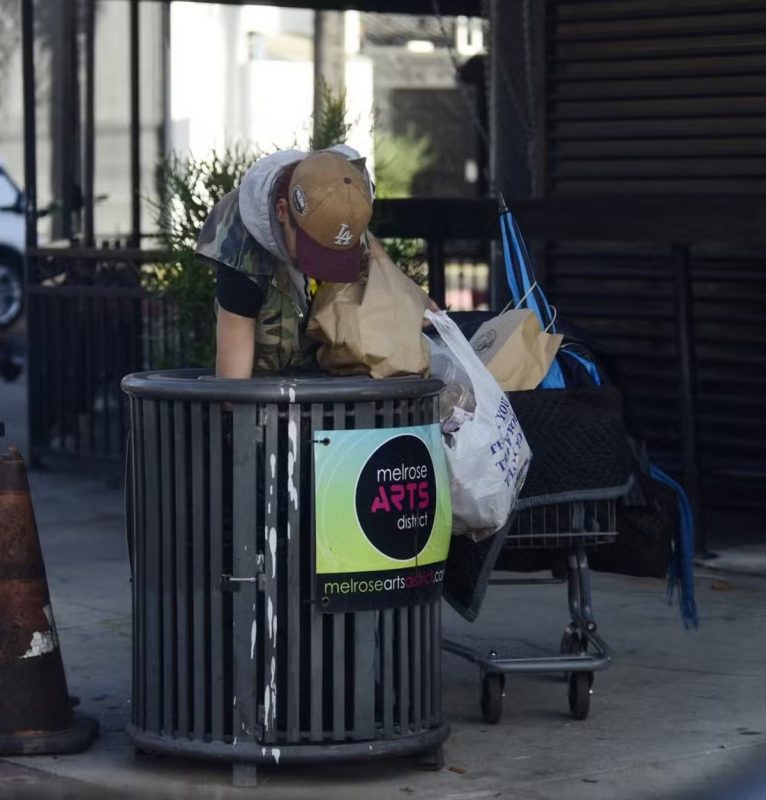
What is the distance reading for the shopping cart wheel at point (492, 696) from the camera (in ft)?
17.4

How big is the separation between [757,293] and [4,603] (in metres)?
4.34

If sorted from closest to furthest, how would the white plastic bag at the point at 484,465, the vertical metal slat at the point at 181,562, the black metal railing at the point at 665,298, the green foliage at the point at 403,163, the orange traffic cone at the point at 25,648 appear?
the vertical metal slat at the point at 181,562 → the white plastic bag at the point at 484,465 → the orange traffic cone at the point at 25,648 → the black metal railing at the point at 665,298 → the green foliage at the point at 403,163

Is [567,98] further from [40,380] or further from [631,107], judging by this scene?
[40,380]

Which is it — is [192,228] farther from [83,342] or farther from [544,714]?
[544,714]

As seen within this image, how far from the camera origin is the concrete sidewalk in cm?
475

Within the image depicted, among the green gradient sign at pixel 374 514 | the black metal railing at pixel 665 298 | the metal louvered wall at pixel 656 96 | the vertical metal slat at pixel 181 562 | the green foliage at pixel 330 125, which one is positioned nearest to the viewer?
the green gradient sign at pixel 374 514

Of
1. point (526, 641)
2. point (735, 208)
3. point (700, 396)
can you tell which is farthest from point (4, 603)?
point (700, 396)

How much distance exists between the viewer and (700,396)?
8.45 meters

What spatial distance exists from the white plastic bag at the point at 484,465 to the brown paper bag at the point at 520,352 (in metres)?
0.36

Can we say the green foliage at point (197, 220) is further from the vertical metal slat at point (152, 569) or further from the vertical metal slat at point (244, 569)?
the vertical metal slat at point (244, 569)

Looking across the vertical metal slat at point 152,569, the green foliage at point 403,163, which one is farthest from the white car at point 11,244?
the vertical metal slat at point 152,569

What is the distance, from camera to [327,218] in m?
4.52

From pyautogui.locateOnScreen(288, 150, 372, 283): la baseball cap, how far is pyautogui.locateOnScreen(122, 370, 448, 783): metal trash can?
29cm

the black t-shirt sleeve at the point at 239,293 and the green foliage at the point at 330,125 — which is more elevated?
the green foliage at the point at 330,125
